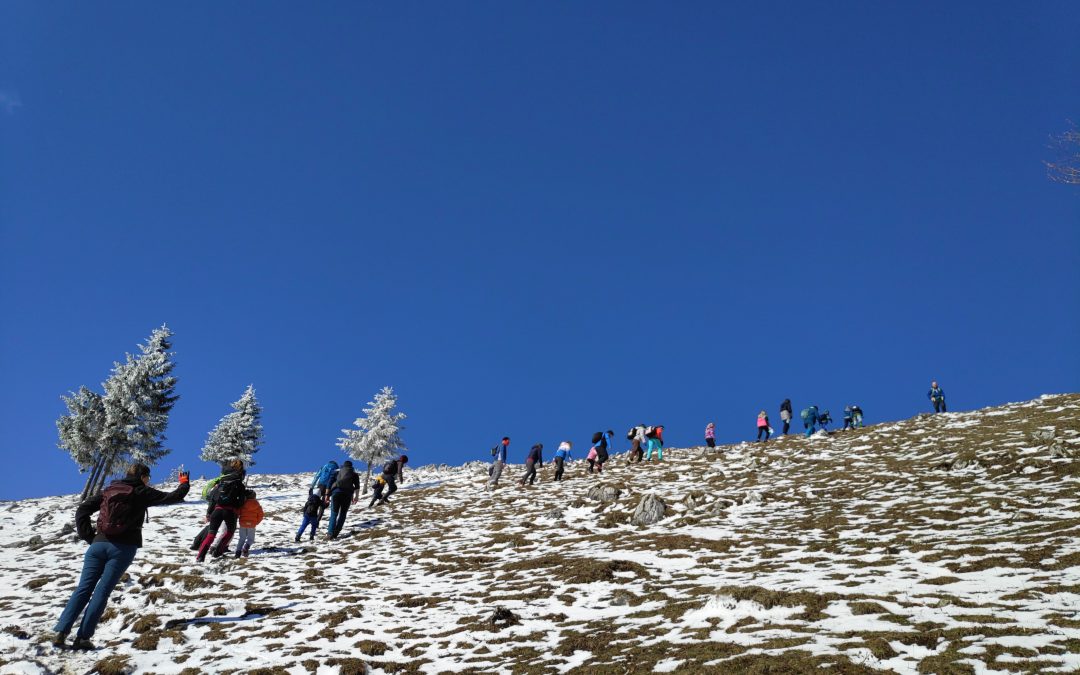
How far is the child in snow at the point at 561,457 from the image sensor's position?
99.5 ft

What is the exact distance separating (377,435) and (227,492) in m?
29.0

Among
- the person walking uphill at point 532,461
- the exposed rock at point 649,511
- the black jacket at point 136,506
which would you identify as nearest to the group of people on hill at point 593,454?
the person walking uphill at point 532,461

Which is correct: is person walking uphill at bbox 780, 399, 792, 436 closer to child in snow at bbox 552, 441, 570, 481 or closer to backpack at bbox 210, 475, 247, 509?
child in snow at bbox 552, 441, 570, 481

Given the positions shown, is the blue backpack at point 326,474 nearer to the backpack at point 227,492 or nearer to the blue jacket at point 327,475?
the blue jacket at point 327,475

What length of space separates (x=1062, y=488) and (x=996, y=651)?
12.4m

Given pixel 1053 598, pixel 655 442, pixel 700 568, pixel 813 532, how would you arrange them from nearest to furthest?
pixel 1053 598 → pixel 700 568 → pixel 813 532 → pixel 655 442

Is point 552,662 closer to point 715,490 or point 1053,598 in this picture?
point 1053,598

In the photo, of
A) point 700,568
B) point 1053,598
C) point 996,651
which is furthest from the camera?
point 700,568

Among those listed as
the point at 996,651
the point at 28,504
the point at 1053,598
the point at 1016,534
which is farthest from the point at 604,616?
the point at 28,504

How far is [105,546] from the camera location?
9.16m

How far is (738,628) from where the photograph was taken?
8258mm

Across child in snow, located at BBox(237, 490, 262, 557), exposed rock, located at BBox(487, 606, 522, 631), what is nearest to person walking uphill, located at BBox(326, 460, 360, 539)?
child in snow, located at BBox(237, 490, 262, 557)

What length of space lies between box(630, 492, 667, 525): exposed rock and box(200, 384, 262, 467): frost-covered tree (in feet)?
127

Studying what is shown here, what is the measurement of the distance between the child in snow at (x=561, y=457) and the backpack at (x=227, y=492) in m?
17.8
